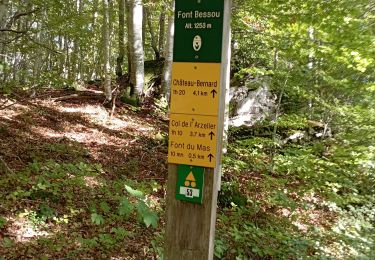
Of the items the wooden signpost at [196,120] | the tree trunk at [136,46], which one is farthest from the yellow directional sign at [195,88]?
the tree trunk at [136,46]

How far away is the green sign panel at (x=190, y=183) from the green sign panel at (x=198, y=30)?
1.95 feet

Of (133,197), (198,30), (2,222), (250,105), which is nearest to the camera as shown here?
(198,30)

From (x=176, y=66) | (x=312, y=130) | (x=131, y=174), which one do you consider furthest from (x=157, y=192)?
(x=312, y=130)

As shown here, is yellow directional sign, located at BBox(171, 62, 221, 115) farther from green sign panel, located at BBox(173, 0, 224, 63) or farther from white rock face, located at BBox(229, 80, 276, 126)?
white rock face, located at BBox(229, 80, 276, 126)

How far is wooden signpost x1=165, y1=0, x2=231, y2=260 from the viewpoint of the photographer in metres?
1.91

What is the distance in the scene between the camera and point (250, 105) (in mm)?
11758

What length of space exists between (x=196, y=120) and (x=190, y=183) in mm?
350

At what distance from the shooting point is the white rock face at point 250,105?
1131 centimetres

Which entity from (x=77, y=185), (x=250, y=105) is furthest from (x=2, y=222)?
(x=250, y=105)

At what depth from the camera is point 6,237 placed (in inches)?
180

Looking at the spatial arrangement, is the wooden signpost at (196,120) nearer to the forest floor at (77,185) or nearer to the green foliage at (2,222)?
the forest floor at (77,185)

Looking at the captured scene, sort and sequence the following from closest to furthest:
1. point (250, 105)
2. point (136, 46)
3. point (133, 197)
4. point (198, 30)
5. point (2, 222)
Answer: point (198, 30), point (2, 222), point (133, 197), point (250, 105), point (136, 46)

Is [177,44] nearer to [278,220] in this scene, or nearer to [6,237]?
[6,237]

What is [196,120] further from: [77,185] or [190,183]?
[77,185]
